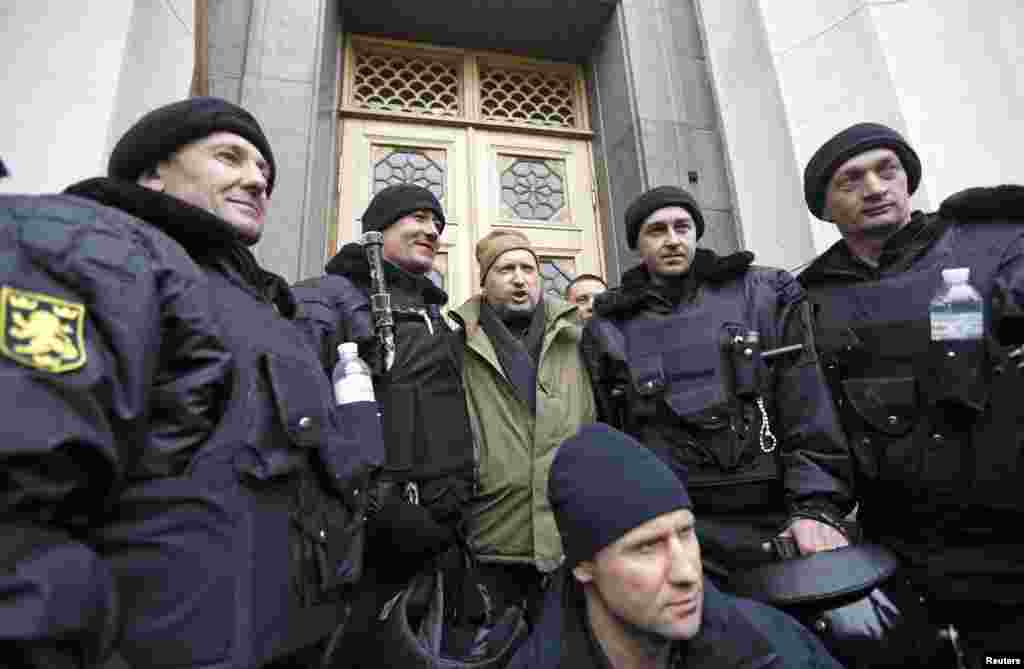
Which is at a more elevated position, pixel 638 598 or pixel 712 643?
pixel 638 598

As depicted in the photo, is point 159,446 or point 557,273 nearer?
point 159,446

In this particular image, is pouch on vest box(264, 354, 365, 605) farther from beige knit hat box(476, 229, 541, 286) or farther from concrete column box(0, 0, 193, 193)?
concrete column box(0, 0, 193, 193)

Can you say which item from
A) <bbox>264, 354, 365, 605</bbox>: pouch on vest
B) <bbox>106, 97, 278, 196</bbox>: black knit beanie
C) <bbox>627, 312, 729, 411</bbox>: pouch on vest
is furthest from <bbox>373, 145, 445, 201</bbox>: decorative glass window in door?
<bbox>264, 354, 365, 605</bbox>: pouch on vest

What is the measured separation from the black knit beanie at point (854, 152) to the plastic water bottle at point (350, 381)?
2117 millimetres

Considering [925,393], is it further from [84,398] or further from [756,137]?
[756,137]

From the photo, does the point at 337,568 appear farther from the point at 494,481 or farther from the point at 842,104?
the point at 842,104

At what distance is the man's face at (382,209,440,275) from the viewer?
2.84 m

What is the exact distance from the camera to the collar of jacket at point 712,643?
5.03ft

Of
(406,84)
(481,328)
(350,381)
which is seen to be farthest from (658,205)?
(406,84)

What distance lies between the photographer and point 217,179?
1771mm

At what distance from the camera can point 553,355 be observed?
9.22ft

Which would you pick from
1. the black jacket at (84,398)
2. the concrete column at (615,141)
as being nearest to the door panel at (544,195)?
the concrete column at (615,141)

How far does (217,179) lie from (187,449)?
0.91m

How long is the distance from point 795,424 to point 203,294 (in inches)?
82.3
